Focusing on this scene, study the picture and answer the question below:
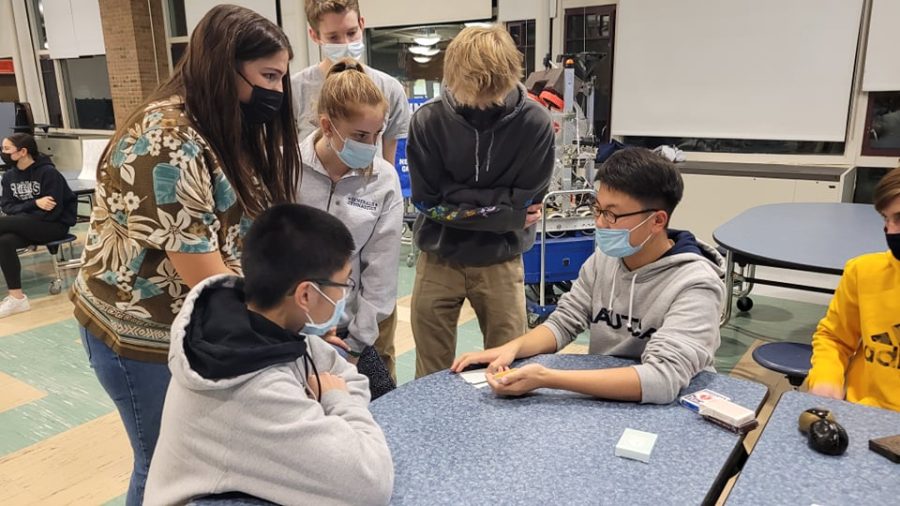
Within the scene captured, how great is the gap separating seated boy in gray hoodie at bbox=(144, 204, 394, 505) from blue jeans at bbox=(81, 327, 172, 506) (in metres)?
0.37

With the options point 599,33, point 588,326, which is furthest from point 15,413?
point 599,33

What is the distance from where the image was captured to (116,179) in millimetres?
1211

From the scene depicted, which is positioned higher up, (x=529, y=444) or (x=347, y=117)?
(x=347, y=117)

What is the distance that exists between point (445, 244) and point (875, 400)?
1240 millimetres

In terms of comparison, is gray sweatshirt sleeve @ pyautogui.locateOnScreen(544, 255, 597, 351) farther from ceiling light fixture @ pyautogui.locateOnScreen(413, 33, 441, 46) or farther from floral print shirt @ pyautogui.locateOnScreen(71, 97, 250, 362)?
ceiling light fixture @ pyautogui.locateOnScreen(413, 33, 441, 46)

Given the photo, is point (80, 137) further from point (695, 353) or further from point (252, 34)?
point (695, 353)

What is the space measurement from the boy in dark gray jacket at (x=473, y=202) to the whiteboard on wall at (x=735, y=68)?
12.5 ft

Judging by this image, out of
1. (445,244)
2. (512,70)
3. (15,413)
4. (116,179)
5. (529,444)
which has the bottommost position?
(15,413)

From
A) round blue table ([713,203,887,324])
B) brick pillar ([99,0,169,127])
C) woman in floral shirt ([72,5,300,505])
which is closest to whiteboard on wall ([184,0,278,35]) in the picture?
brick pillar ([99,0,169,127])

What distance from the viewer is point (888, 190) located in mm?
1447

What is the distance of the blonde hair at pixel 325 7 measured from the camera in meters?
2.15

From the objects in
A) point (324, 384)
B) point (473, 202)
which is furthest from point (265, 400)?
point (473, 202)

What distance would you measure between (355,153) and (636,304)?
0.85 m

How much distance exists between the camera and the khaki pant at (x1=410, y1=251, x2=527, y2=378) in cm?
203
